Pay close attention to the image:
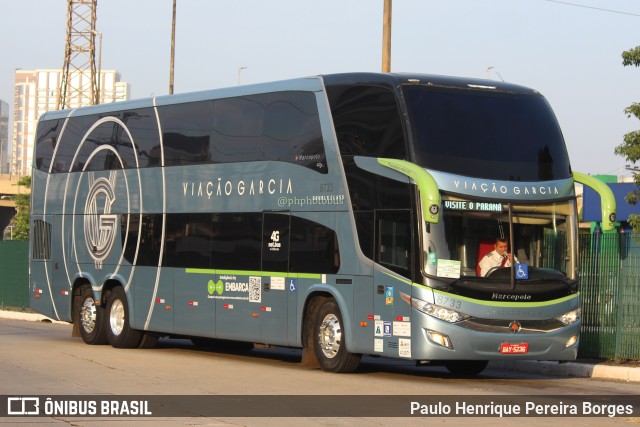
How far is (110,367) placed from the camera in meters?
18.1

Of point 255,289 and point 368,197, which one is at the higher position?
point 368,197

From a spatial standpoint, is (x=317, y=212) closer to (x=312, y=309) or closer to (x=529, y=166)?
(x=312, y=309)

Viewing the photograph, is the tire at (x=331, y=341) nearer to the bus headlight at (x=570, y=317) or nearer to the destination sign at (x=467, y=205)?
the destination sign at (x=467, y=205)

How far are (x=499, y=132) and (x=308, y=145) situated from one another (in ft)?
9.90

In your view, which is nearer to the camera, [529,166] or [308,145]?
[529,166]

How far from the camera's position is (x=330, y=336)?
18062 millimetres

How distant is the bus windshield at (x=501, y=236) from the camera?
645 inches

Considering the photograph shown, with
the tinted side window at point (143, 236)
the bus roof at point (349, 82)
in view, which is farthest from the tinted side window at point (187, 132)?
the tinted side window at point (143, 236)

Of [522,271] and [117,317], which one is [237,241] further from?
[522,271]

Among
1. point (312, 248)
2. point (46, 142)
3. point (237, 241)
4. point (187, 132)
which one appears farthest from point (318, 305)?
point (46, 142)

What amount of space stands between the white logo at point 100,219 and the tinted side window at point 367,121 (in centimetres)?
699

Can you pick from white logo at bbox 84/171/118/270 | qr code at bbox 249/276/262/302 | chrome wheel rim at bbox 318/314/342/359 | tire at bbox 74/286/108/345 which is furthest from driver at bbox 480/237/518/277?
tire at bbox 74/286/108/345

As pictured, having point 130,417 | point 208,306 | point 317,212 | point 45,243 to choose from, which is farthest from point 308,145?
point 45,243

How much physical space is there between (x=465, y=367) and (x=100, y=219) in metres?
8.61
